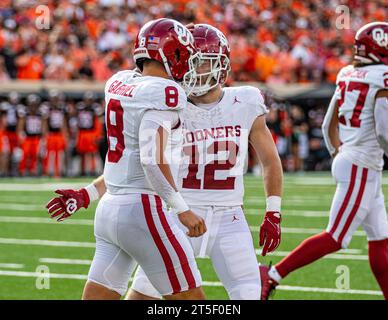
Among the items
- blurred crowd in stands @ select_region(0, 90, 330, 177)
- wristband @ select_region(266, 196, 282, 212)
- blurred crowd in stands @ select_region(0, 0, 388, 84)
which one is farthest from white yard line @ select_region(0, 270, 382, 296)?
blurred crowd in stands @ select_region(0, 90, 330, 177)

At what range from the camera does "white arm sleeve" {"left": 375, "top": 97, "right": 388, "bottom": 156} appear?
17.3 feet

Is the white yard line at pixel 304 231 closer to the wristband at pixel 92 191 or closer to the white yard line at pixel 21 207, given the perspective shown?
the white yard line at pixel 21 207

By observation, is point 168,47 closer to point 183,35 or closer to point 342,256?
point 183,35

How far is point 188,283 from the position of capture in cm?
373

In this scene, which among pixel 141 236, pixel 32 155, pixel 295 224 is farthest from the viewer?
pixel 32 155

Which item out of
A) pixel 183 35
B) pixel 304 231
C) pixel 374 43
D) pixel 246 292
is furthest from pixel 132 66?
pixel 183 35

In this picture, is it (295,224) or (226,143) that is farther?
(295,224)

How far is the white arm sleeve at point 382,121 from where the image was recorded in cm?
529

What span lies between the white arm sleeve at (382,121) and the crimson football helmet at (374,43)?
0.30m

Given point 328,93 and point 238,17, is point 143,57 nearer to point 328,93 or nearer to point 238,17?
point 328,93

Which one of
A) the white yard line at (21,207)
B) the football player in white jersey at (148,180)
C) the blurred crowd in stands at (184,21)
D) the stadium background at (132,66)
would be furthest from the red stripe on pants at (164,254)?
the blurred crowd in stands at (184,21)

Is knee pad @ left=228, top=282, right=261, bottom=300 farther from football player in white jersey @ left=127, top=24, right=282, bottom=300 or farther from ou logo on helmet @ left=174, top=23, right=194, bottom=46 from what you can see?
ou logo on helmet @ left=174, top=23, right=194, bottom=46

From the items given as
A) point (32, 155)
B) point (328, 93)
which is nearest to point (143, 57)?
point (32, 155)

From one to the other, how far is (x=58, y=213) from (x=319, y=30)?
1668 cm
